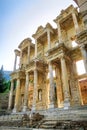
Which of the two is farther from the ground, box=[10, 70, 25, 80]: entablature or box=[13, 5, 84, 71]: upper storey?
box=[13, 5, 84, 71]: upper storey

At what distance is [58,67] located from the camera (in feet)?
64.2

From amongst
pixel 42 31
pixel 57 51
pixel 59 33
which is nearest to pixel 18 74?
pixel 42 31

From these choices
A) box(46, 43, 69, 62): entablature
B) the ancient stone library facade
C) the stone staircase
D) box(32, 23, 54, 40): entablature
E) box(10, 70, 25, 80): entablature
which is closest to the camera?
the stone staircase

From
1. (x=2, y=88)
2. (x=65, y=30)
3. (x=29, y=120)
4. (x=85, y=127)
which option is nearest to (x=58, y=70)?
(x=65, y=30)

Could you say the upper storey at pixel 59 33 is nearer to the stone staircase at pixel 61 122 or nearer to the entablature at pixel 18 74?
the entablature at pixel 18 74

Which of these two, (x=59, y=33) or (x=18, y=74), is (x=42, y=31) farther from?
(x=18, y=74)

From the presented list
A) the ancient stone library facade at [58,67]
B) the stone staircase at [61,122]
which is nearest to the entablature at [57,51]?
the ancient stone library facade at [58,67]

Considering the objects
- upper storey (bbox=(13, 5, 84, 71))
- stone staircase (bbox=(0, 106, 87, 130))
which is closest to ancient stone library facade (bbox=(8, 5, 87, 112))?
upper storey (bbox=(13, 5, 84, 71))

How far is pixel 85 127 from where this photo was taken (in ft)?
22.6

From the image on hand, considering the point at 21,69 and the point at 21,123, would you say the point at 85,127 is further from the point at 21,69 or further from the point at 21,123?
the point at 21,69

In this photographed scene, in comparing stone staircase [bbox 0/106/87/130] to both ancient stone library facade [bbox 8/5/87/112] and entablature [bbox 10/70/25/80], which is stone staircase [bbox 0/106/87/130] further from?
entablature [bbox 10/70/25/80]

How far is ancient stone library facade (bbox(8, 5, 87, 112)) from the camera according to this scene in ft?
51.1

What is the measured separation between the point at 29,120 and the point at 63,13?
15383mm

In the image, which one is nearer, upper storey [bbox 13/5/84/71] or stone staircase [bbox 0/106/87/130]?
stone staircase [bbox 0/106/87/130]
